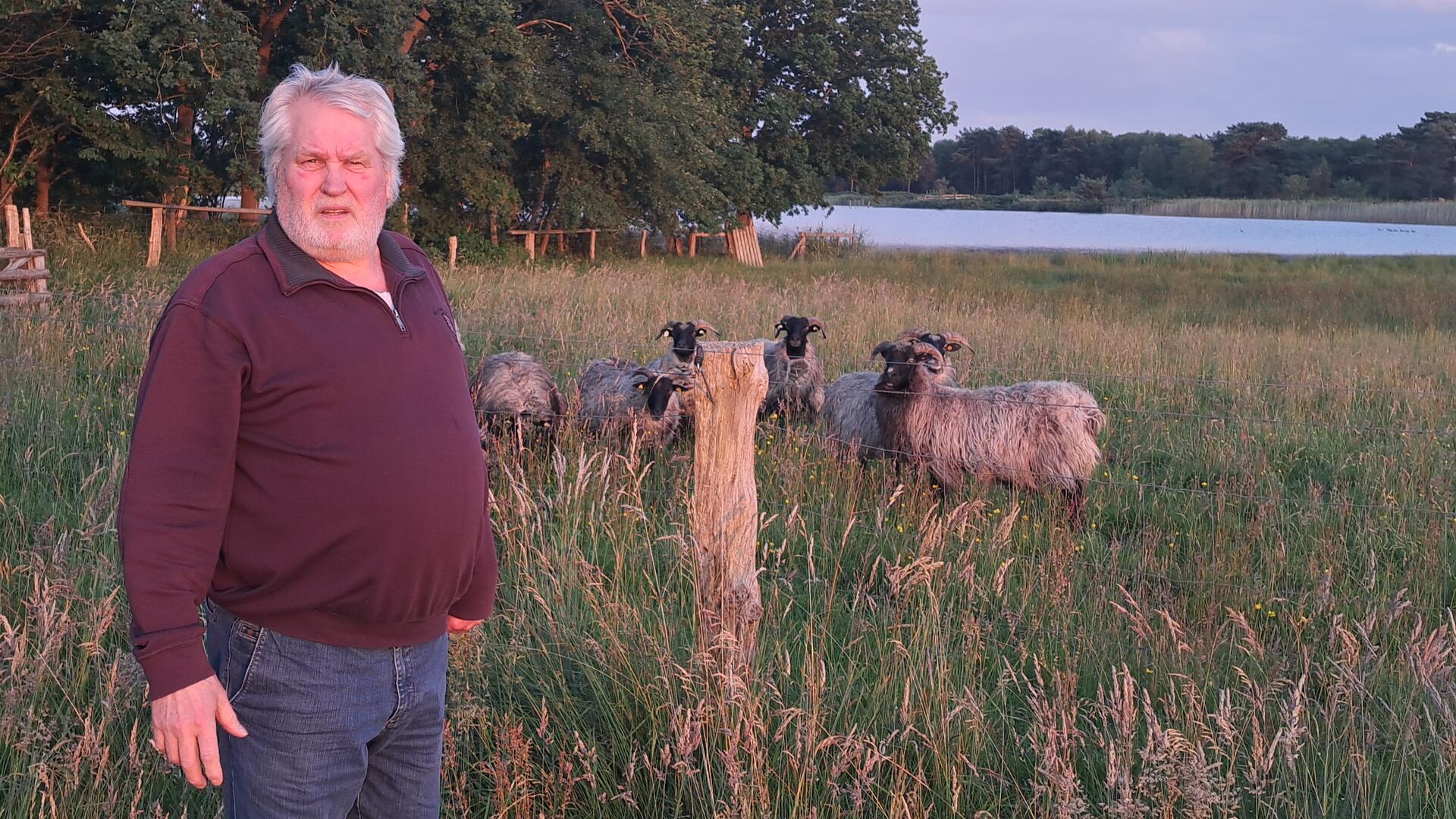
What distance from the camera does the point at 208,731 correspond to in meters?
2.20

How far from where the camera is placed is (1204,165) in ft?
322

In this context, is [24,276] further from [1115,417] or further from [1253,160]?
[1253,160]

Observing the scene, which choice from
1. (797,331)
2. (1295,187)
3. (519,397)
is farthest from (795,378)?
(1295,187)

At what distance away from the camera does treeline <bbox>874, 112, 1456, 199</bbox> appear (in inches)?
3359

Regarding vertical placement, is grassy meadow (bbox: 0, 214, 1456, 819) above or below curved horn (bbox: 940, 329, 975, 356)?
below

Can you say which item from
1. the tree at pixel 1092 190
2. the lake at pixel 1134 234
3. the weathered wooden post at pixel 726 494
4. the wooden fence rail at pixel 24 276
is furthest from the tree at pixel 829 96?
the tree at pixel 1092 190

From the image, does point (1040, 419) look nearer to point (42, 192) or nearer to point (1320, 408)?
point (1320, 408)

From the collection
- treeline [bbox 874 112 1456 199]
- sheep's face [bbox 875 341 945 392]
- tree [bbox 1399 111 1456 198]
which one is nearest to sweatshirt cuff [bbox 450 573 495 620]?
sheep's face [bbox 875 341 945 392]

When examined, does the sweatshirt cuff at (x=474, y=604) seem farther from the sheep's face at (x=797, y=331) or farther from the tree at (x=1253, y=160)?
the tree at (x=1253, y=160)

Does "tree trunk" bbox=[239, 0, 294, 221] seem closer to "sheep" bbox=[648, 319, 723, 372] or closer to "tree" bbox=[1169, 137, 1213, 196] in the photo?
"sheep" bbox=[648, 319, 723, 372]

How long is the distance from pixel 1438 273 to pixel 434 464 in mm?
37445

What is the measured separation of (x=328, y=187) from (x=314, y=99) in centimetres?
19

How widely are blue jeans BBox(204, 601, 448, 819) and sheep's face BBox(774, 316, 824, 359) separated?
8277 mm

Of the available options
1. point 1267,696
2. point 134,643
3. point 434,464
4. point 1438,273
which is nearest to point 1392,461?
point 1267,696
